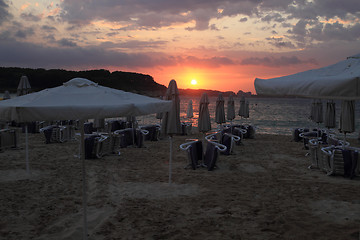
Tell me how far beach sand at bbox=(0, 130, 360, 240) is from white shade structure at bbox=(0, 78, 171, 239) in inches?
84.5

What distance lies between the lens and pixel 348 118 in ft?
28.0

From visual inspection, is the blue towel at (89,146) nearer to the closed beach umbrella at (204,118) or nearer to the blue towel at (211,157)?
the closed beach umbrella at (204,118)

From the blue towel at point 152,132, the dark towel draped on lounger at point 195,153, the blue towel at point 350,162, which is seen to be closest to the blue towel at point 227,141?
the dark towel draped on lounger at point 195,153

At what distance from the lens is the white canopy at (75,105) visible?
2598 mm

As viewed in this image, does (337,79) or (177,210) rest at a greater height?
(337,79)

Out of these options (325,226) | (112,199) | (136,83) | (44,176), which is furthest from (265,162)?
(136,83)

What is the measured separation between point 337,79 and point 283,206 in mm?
3420

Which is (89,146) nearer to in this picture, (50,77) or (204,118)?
(204,118)

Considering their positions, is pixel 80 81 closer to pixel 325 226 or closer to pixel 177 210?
pixel 177 210

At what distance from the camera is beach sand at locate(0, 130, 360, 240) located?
14.1ft

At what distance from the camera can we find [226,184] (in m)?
6.88

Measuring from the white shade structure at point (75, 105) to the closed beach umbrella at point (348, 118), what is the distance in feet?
24.2

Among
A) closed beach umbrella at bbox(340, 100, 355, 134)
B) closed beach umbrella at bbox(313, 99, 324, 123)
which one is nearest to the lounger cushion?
closed beach umbrella at bbox(340, 100, 355, 134)

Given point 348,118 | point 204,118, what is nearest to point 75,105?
point 204,118
